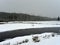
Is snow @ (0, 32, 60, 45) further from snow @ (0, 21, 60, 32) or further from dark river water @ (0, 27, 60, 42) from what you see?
snow @ (0, 21, 60, 32)

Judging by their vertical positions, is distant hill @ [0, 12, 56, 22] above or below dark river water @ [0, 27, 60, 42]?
above

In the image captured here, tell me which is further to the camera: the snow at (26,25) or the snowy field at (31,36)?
the snow at (26,25)

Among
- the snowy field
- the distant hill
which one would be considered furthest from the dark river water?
the distant hill

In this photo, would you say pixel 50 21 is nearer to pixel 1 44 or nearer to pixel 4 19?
pixel 4 19

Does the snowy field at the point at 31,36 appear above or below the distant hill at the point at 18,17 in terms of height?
below

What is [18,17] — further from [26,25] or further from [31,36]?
[31,36]

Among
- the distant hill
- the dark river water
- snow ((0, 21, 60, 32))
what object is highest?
the distant hill

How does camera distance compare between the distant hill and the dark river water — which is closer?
the dark river water

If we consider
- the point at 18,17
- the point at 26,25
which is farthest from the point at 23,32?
the point at 18,17

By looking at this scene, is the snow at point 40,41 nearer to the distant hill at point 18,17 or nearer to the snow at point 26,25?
the snow at point 26,25

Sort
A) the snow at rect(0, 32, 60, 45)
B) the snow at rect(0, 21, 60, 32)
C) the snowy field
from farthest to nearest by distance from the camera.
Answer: the snow at rect(0, 21, 60, 32), the snowy field, the snow at rect(0, 32, 60, 45)

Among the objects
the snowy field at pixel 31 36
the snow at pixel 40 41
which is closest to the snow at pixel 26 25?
the snowy field at pixel 31 36

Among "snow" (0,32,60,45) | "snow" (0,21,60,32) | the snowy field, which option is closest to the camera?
"snow" (0,32,60,45)

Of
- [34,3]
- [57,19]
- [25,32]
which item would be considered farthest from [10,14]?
[57,19]
